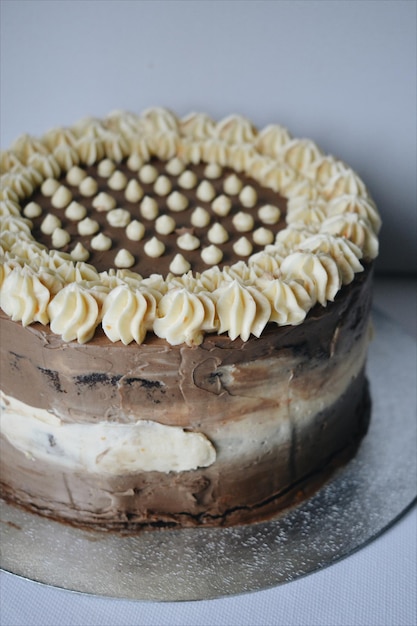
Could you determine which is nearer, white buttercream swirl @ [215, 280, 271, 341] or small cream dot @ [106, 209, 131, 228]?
white buttercream swirl @ [215, 280, 271, 341]

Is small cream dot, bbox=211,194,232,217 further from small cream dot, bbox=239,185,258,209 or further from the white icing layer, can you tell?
the white icing layer

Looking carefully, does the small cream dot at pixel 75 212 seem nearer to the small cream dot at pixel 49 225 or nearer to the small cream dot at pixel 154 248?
the small cream dot at pixel 49 225

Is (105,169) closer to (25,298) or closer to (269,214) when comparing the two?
(269,214)

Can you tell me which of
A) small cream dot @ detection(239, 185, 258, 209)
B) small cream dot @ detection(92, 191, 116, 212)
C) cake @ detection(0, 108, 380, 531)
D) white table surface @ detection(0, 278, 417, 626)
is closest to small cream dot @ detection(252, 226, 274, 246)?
cake @ detection(0, 108, 380, 531)

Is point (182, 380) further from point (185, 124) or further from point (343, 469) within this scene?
point (185, 124)

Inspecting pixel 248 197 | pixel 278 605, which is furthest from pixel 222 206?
pixel 278 605

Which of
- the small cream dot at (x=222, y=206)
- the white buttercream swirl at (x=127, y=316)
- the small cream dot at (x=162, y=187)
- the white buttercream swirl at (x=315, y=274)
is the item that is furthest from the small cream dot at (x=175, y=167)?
the white buttercream swirl at (x=127, y=316)

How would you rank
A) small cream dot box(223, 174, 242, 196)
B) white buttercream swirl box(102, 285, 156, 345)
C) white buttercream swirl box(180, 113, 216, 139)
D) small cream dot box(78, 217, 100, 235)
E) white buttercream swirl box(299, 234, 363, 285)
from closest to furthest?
white buttercream swirl box(102, 285, 156, 345), white buttercream swirl box(299, 234, 363, 285), small cream dot box(78, 217, 100, 235), small cream dot box(223, 174, 242, 196), white buttercream swirl box(180, 113, 216, 139)
